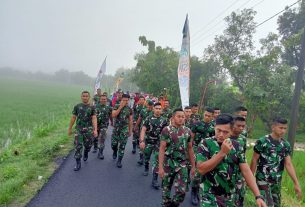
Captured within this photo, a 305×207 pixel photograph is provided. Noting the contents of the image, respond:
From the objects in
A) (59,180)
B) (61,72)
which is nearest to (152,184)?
(59,180)

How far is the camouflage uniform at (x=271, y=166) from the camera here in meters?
5.54

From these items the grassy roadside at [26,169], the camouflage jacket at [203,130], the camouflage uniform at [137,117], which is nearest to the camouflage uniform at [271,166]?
the camouflage jacket at [203,130]

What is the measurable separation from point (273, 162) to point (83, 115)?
5170 mm

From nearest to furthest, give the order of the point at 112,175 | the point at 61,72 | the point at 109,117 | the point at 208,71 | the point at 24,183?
the point at 24,183
the point at 112,175
the point at 109,117
the point at 208,71
the point at 61,72

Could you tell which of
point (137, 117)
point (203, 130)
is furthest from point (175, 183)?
point (137, 117)

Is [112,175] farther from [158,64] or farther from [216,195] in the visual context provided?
[158,64]

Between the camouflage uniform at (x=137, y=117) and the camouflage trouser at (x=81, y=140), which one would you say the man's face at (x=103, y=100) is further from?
the camouflage trouser at (x=81, y=140)

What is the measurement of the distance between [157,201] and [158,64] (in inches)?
1094

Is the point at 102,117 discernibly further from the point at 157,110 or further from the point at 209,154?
the point at 209,154

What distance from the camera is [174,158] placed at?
20.2ft


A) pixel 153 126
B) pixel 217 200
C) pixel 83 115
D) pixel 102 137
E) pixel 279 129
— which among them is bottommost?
pixel 102 137

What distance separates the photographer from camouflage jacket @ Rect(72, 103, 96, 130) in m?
9.19

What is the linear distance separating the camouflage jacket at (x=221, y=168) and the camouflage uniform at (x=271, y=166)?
55.0 inches

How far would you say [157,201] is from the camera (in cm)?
729
